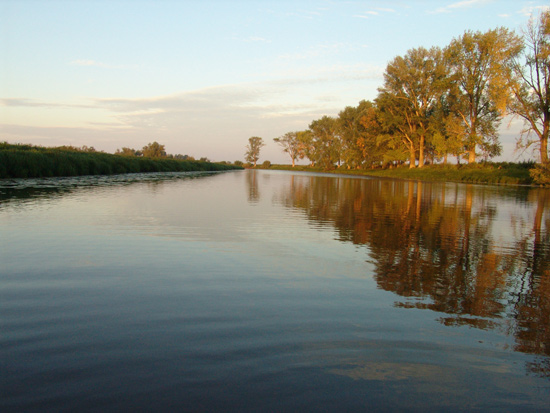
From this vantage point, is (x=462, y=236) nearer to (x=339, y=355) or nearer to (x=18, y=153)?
(x=339, y=355)

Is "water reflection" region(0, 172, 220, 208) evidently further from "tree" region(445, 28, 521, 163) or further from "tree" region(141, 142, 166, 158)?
"tree" region(141, 142, 166, 158)

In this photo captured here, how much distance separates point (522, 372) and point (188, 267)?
447 centimetres

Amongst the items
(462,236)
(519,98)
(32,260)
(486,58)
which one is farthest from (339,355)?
(486,58)

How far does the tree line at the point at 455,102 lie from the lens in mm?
43156

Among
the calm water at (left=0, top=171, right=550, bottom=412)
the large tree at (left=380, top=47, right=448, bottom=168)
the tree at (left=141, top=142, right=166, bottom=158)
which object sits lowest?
the calm water at (left=0, top=171, right=550, bottom=412)

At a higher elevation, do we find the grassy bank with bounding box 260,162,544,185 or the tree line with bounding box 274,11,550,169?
the tree line with bounding box 274,11,550,169

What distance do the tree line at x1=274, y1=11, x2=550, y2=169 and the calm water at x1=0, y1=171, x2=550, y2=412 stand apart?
39.6 meters

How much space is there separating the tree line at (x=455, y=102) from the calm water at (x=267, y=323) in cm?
3964

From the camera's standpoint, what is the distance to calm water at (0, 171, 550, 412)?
290 centimetres

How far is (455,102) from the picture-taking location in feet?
186

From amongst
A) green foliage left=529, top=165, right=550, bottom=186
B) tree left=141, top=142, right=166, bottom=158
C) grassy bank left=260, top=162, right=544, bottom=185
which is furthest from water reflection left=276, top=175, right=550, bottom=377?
tree left=141, top=142, right=166, bottom=158

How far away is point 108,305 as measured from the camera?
449 cm

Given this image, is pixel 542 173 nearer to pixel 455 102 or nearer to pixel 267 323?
pixel 455 102

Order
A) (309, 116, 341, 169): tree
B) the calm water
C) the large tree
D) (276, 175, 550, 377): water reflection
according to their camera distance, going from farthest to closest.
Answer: (309, 116, 341, 169): tree → the large tree → (276, 175, 550, 377): water reflection → the calm water
